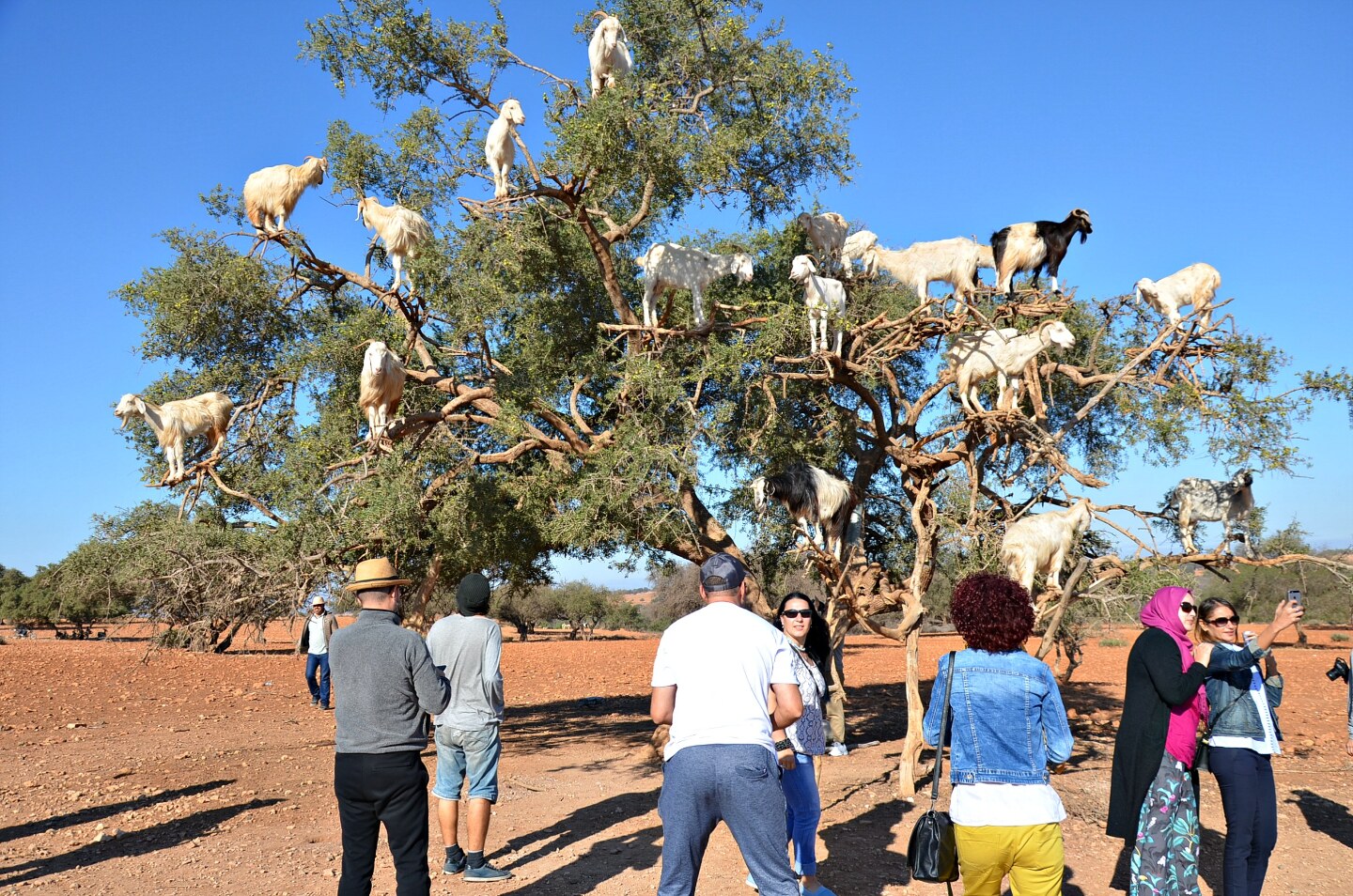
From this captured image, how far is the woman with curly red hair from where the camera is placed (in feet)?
11.1

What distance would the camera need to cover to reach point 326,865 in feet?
20.3

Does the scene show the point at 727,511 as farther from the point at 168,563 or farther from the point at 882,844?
the point at 168,563

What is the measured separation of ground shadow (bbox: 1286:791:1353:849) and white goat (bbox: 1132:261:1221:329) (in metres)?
4.89

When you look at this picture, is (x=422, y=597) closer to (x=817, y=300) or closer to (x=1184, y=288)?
(x=817, y=300)

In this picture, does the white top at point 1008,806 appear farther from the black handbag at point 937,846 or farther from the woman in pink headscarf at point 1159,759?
the woman in pink headscarf at point 1159,759

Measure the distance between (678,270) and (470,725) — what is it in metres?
5.09

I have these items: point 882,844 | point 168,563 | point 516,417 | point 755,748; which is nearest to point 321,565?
point 168,563

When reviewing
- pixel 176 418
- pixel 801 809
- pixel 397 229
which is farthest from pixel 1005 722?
pixel 176 418

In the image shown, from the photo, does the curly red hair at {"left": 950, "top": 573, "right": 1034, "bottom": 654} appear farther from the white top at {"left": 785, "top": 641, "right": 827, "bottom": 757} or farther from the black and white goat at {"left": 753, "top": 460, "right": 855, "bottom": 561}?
the black and white goat at {"left": 753, "top": 460, "right": 855, "bottom": 561}

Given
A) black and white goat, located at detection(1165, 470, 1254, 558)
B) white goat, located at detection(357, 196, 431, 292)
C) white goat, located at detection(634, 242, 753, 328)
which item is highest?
white goat, located at detection(357, 196, 431, 292)

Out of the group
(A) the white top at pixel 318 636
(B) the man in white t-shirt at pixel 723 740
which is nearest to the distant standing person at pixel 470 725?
(B) the man in white t-shirt at pixel 723 740

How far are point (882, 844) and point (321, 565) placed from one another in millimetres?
5396

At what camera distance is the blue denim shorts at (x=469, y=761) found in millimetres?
5738

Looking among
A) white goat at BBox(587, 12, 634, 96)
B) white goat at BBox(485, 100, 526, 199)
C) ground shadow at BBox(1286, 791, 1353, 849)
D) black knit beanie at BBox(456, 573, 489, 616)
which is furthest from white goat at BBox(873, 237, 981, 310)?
black knit beanie at BBox(456, 573, 489, 616)
